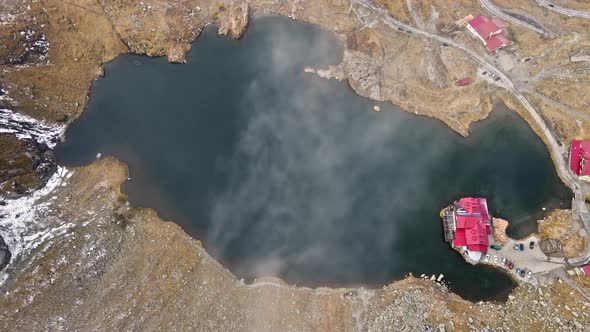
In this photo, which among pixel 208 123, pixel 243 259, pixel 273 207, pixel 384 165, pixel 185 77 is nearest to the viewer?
pixel 243 259

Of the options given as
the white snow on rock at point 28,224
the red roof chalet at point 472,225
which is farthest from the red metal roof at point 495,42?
the white snow on rock at point 28,224

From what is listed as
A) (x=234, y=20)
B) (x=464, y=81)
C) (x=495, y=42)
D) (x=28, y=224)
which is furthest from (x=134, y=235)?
(x=495, y=42)

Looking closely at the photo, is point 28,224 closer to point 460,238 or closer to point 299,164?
point 299,164

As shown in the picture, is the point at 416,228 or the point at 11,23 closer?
the point at 416,228

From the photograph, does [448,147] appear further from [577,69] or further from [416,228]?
[577,69]

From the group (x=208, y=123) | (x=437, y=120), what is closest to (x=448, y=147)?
(x=437, y=120)
